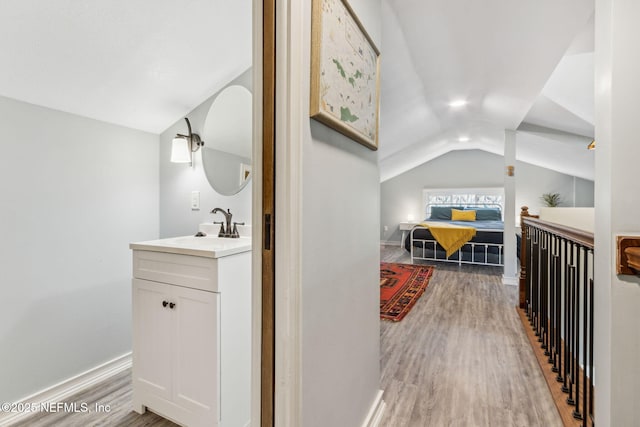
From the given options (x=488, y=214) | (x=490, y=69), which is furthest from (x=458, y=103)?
(x=488, y=214)

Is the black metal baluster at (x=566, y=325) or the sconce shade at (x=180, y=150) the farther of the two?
the sconce shade at (x=180, y=150)

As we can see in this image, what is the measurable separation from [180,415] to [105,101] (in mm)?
1788

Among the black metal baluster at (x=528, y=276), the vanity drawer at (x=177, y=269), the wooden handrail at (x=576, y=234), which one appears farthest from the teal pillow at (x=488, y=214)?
the vanity drawer at (x=177, y=269)

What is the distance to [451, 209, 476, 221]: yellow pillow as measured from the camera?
6.91 metres

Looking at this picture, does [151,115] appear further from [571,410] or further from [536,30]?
[571,410]

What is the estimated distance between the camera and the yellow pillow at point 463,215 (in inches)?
272

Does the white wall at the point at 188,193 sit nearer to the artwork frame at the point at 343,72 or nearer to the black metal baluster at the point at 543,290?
the artwork frame at the point at 343,72

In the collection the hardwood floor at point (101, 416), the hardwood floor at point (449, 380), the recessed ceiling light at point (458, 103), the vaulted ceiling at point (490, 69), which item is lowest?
the hardwood floor at point (101, 416)

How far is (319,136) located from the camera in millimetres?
989

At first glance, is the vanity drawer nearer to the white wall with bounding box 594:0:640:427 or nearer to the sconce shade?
the sconce shade

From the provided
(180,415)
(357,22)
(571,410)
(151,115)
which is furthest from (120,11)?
(571,410)

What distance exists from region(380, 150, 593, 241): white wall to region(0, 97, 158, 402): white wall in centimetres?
662

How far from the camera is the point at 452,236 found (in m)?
5.29

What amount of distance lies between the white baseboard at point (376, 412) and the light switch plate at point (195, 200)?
1.60 meters
